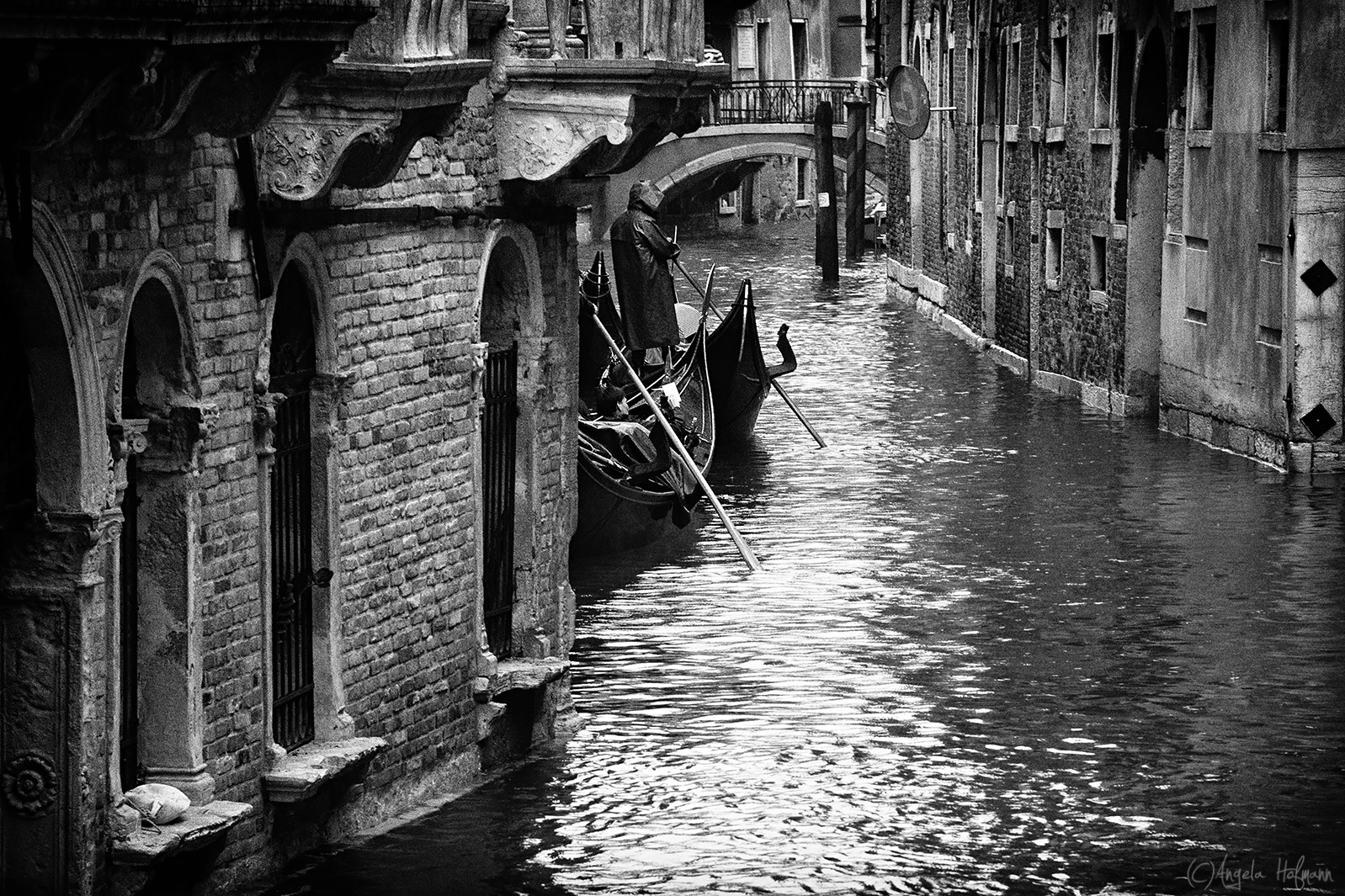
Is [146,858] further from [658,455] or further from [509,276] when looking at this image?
[658,455]

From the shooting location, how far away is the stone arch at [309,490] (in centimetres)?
826

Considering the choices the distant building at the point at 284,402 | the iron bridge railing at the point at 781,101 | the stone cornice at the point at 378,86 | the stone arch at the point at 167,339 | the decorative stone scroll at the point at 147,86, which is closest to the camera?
the decorative stone scroll at the point at 147,86

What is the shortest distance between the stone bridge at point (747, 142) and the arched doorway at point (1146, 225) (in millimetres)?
19882

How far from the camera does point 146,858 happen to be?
697 cm

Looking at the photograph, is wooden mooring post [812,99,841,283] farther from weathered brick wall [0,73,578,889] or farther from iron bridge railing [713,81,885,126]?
weathered brick wall [0,73,578,889]

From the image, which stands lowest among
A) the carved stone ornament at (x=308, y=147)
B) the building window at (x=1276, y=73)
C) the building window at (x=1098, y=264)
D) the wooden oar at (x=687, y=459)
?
the wooden oar at (x=687, y=459)

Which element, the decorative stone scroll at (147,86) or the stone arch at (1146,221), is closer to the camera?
the decorative stone scroll at (147,86)

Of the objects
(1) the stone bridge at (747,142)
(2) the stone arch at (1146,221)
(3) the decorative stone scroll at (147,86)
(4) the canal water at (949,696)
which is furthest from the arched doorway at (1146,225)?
(1) the stone bridge at (747,142)

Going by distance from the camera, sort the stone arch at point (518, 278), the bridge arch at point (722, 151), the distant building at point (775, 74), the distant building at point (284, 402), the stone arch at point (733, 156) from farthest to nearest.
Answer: the distant building at point (775, 74), the stone arch at point (733, 156), the bridge arch at point (722, 151), the stone arch at point (518, 278), the distant building at point (284, 402)

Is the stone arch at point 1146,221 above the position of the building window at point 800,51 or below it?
below

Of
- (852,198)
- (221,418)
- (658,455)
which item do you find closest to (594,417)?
(658,455)

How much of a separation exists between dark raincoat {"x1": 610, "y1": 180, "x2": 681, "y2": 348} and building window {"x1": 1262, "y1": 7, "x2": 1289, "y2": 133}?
5.39 metres

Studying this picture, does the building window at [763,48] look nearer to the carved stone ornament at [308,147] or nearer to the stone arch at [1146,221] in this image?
the stone arch at [1146,221]

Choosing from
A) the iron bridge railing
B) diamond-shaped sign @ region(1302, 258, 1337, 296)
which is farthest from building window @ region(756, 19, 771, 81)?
diamond-shaped sign @ region(1302, 258, 1337, 296)
